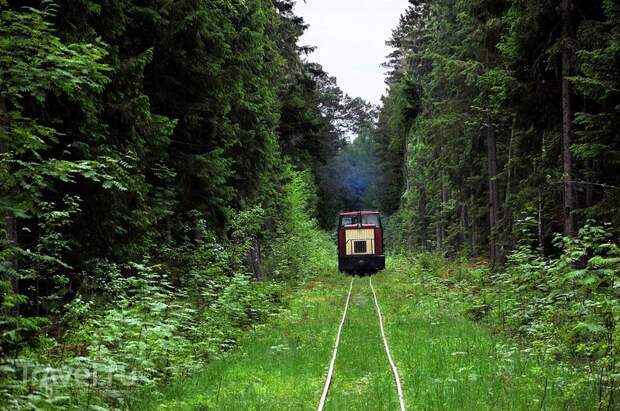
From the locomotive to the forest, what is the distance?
15.7 feet

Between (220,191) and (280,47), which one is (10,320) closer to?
(220,191)

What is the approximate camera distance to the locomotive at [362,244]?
93.5ft

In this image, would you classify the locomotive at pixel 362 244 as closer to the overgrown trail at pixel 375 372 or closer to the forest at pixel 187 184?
the forest at pixel 187 184

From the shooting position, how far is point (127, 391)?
20.8 ft

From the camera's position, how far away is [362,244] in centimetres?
2864

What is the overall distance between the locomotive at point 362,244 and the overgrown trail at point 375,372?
46.7ft

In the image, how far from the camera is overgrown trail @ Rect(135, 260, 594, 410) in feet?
21.7

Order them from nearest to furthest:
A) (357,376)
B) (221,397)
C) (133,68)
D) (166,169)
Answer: (221,397) → (357,376) → (133,68) → (166,169)

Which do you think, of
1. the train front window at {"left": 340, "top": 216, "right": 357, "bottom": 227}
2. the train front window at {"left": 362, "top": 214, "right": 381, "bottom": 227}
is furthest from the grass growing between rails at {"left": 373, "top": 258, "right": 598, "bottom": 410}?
the train front window at {"left": 340, "top": 216, "right": 357, "bottom": 227}

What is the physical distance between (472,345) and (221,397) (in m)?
4.95

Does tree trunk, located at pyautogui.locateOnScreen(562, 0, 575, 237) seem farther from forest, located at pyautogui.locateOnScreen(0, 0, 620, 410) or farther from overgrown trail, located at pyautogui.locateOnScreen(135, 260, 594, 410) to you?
overgrown trail, located at pyautogui.locateOnScreen(135, 260, 594, 410)

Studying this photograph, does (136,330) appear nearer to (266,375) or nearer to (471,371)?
(266,375)

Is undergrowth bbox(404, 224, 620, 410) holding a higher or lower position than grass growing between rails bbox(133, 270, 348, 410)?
higher

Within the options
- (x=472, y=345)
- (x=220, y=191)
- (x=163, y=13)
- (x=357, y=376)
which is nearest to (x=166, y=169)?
(x=220, y=191)
